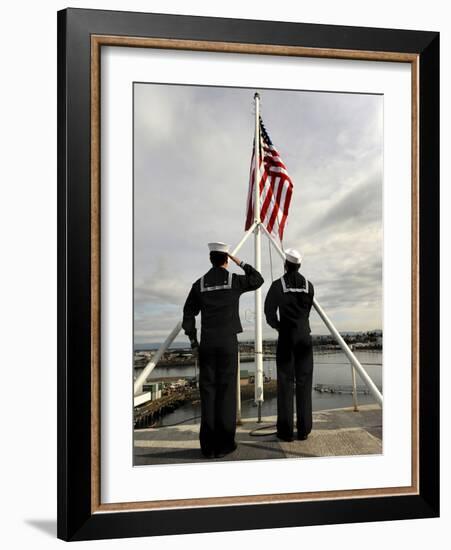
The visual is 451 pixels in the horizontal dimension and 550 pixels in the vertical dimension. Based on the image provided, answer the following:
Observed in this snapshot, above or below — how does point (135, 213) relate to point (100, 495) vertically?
above

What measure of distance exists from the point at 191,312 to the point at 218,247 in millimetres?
219

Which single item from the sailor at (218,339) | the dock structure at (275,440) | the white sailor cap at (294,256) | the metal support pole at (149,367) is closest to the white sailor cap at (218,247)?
the sailor at (218,339)

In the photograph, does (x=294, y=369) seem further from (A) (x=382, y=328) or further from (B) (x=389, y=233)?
(B) (x=389, y=233)

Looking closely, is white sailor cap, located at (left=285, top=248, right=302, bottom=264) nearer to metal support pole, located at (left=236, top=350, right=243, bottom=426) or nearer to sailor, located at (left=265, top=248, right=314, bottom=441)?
sailor, located at (left=265, top=248, right=314, bottom=441)

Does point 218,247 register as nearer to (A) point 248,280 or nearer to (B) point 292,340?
(A) point 248,280

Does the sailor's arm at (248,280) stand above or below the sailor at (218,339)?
above

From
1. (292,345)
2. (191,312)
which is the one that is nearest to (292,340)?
(292,345)

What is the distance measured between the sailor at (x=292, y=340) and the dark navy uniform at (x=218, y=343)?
96 millimetres

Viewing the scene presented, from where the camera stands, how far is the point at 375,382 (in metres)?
2.33

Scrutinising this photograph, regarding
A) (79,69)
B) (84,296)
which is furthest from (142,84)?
(84,296)

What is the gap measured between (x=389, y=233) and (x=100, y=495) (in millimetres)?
1232

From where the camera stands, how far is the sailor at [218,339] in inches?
87.5

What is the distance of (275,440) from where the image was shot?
7.36 ft

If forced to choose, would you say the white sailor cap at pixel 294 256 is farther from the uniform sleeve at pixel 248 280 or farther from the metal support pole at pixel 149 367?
the metal support pole at pixel 149 367
